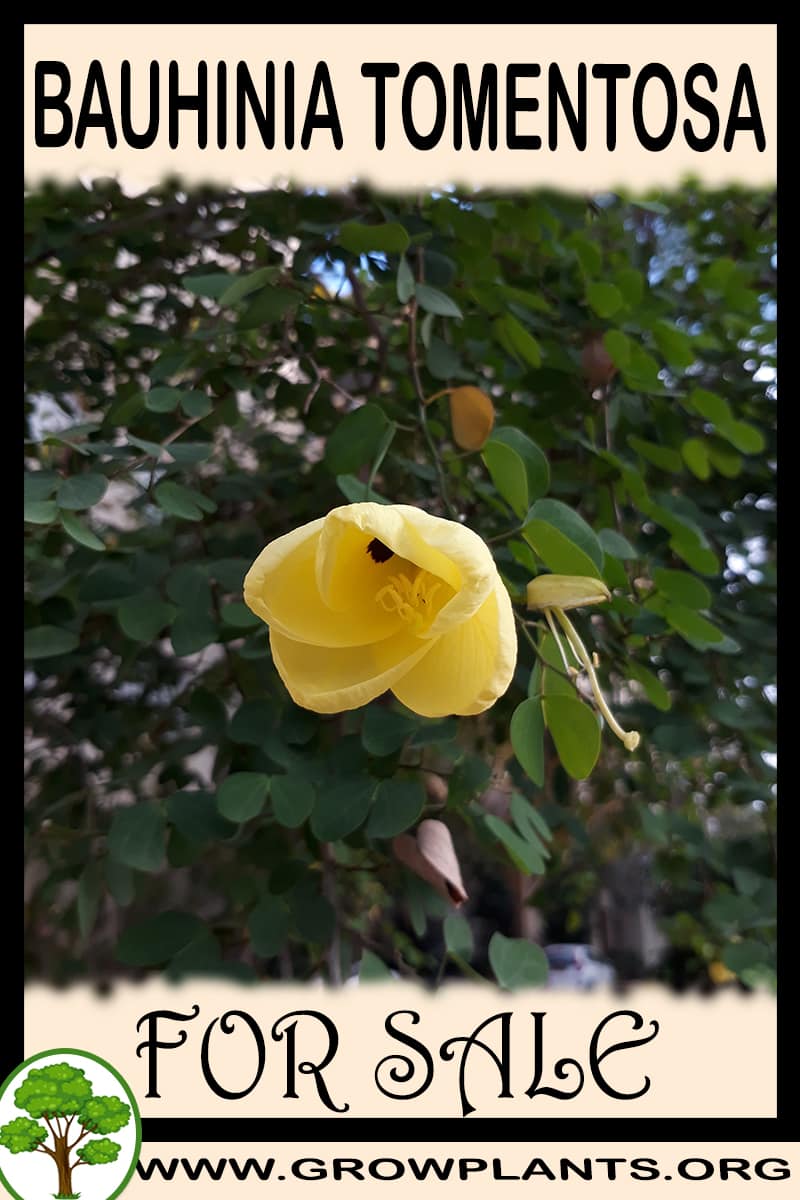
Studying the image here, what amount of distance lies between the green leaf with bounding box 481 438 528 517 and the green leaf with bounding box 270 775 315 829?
0.35m

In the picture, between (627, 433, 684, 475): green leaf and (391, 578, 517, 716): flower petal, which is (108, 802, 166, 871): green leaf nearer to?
(391, 578, 517, 716): flower petal

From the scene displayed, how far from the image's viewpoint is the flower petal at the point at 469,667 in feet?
2.12

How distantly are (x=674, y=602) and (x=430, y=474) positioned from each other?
0.31 meters

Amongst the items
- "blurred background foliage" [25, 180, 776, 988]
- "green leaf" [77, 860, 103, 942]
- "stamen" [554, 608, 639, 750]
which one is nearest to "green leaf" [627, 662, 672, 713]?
"blurred background foliage" [25, 180, 776, 988]

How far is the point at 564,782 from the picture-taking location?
1213 millimetres

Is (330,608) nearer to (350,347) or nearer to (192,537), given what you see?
(350,347)

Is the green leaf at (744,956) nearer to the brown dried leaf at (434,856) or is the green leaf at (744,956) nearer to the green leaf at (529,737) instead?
the brown dried leaf at (434,856)

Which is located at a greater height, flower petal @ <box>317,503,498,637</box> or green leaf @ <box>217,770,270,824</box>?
flower petal @ <box>317,503,498,637</box>

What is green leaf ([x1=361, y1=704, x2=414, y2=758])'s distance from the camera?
2.96ft

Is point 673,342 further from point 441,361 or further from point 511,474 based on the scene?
point 511,474

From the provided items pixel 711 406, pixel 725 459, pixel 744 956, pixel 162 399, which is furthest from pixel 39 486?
pixel 744 956

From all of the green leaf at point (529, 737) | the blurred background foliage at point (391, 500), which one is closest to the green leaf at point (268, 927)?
the blurred background foliage at point (391, 500)

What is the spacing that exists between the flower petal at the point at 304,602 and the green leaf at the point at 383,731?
8.2 inches

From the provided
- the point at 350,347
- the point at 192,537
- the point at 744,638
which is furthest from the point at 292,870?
the point at 744,638
